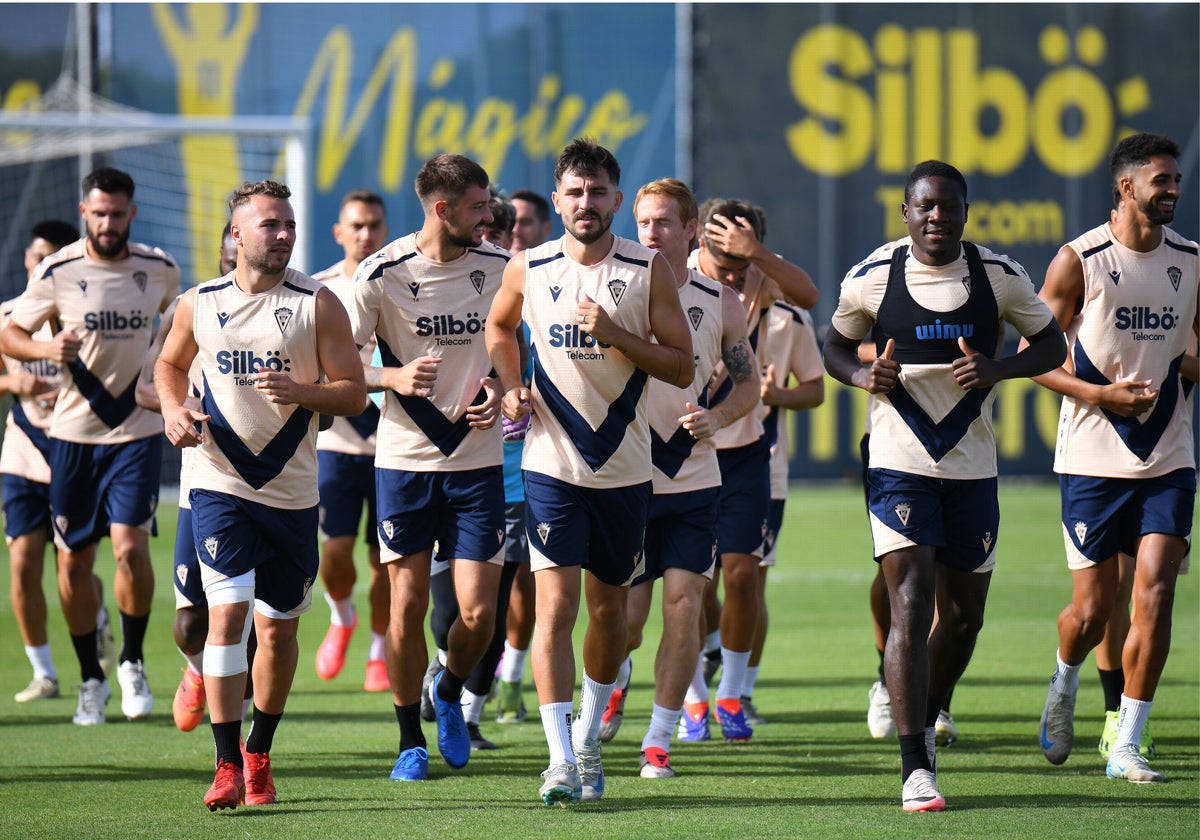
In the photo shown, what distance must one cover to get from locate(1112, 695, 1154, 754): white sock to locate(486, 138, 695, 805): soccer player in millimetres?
2192

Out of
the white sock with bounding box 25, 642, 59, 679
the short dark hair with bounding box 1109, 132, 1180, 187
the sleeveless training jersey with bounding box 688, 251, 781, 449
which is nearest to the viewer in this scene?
the short dark hair with bounding box 1109, 132, 1180, 187

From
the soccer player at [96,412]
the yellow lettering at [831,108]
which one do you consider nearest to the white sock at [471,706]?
the soccer player at [96,412]

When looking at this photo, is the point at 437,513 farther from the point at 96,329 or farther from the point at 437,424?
the point at 96,329

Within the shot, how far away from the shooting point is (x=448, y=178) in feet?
22.3

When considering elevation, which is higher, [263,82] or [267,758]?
[263,82]

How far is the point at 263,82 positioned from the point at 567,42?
4.18 metres

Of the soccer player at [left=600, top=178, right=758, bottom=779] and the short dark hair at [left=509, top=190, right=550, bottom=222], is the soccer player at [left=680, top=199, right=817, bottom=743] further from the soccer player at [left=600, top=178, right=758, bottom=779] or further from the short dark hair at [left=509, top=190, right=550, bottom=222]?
the short dark hair at [left=509, top=190, right=550, bottom=222]

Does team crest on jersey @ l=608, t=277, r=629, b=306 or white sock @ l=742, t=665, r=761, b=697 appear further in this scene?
white sock @ l=742, t=665, r=761, b=697

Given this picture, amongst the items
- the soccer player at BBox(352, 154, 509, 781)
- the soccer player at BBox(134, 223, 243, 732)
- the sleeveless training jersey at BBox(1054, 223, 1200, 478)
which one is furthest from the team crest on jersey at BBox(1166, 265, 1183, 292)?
the soccer player at BBox(134, 223, 243, 732)

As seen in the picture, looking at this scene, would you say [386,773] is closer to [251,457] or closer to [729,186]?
[251,457]

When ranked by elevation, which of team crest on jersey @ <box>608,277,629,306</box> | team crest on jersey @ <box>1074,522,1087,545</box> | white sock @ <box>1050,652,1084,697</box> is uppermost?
team crest on jersey @ <box>608,277,629,306</box>

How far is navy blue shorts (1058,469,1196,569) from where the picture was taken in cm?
686

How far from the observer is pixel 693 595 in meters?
6.86

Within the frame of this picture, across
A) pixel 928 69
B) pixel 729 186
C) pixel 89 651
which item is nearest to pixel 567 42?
pixel 729 186
